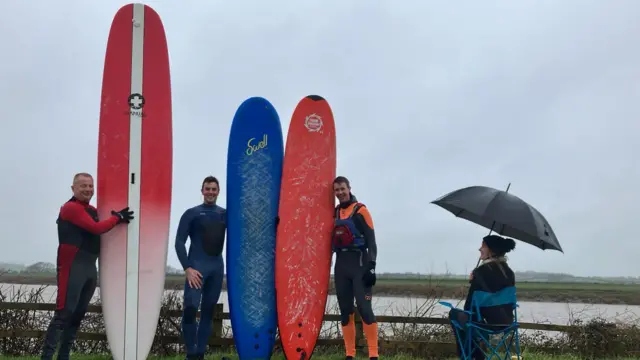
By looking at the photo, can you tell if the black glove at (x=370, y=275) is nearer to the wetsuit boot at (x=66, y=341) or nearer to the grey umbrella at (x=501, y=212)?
the grey umbrella at (x=501, y=212)

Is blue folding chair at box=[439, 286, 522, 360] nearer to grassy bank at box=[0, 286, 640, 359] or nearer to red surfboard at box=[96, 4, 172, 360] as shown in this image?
grassy bank at box=[0, 286, 640, 359]

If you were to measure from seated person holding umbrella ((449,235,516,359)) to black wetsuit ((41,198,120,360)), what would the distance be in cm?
254

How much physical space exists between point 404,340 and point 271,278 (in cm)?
140

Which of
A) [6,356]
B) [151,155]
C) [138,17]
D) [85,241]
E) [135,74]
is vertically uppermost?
[138,17]

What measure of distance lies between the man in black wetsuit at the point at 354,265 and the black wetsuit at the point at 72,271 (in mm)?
1730

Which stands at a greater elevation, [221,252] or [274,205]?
[274,205]

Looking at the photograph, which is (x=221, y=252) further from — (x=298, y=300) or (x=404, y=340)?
(x=404, y=340)

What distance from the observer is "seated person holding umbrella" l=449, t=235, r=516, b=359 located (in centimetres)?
325

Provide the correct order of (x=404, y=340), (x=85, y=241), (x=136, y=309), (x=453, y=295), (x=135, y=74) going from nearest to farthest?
1. (x=85, y=241)
2. (x=136, y=309)
3. (x=135, y=74)
4. (x=404, y=340)
5. (x=453, y=295)

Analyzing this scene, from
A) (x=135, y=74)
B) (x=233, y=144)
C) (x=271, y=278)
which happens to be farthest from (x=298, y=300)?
(x=135, y=74)

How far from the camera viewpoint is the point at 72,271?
3.67 m

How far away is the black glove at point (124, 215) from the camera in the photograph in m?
3.99

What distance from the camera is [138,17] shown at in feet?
14.6

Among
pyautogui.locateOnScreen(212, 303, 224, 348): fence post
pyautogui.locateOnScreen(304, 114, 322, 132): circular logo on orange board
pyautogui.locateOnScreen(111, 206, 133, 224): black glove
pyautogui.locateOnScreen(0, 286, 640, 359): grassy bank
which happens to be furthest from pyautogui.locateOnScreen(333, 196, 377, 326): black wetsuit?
pyautogui.locateOnScreen(111, 206, 133, 224): black glove
